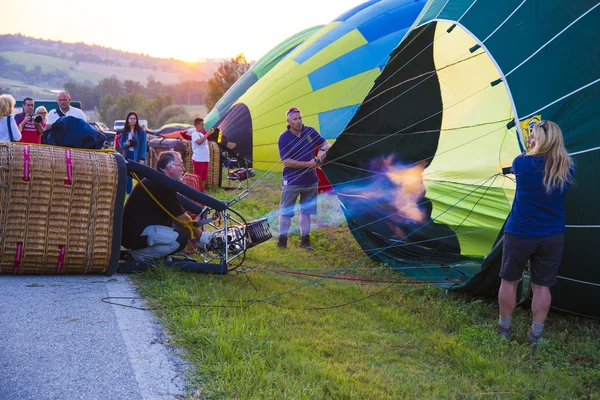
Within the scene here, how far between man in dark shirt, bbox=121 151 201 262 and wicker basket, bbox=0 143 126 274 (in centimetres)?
24

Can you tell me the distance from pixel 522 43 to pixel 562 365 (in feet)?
6.93

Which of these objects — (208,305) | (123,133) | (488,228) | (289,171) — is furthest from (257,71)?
(208,305)

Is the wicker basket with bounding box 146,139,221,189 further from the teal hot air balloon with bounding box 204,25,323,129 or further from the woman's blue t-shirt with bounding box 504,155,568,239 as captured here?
the woman's blue t-shirt with bounding box 504,155,568,239

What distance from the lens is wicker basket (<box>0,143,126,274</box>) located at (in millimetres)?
4172

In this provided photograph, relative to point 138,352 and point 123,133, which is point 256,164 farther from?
point 138,352

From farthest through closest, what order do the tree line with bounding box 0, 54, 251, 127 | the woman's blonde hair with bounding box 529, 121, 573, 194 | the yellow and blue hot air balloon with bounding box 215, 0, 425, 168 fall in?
1. the tree line with bounding box 0, 54, 251, 127
2. the yellow and blue hot air balloon with bounding box 215, 0, 425, 168
3. the woman's blonde hair with bounding box 529, 121, 573, 194

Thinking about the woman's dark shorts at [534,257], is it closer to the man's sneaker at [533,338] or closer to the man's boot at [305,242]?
the man's sneaker at [533,338]

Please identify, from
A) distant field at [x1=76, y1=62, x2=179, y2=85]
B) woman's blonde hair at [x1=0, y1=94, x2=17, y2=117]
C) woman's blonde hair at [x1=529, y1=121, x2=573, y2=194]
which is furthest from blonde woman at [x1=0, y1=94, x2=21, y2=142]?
distant field at [x1=76, y1=62, x2=179, y2=85]

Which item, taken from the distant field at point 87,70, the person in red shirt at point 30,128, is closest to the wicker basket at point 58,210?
the person in red shirt at point 30,128

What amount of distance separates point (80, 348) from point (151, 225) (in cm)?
184

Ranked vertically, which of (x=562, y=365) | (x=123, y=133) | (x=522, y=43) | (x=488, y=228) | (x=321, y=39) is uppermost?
(x=321, y=39)

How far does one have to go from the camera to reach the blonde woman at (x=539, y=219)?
3.52 meters

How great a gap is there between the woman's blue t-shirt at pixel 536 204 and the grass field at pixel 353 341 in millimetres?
646

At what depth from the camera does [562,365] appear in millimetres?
3342
